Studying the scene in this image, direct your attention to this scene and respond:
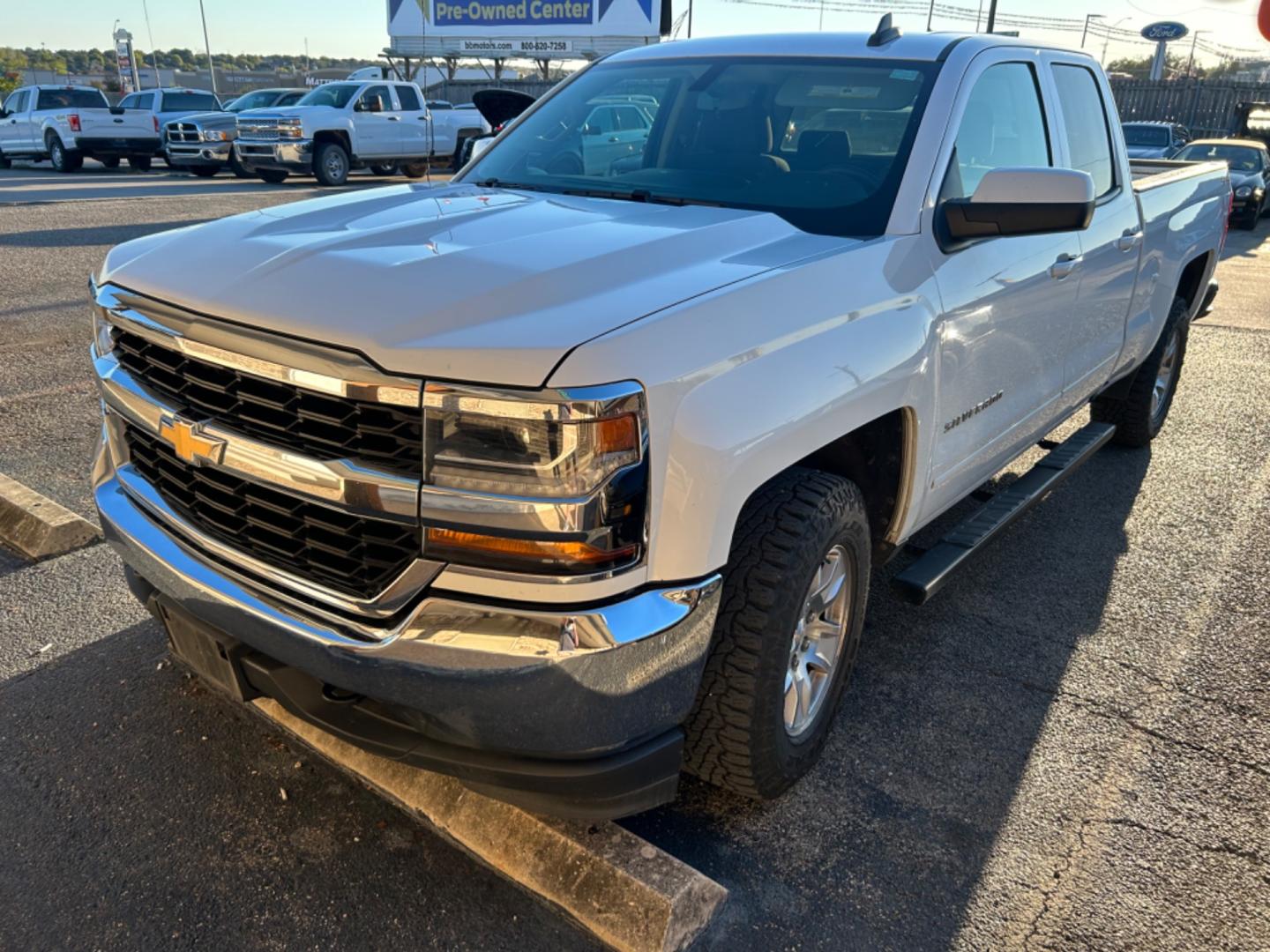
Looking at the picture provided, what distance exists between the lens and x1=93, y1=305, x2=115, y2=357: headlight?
255 centimetres

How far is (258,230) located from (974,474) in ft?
7.63

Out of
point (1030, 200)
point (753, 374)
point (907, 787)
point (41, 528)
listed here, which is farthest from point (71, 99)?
point (907, 787)

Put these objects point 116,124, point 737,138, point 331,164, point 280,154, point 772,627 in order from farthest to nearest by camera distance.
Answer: point 116,124, point 331,164, point 280,154, point 737,138, point 772,627

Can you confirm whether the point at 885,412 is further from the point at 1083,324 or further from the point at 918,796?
the point at 1083,324

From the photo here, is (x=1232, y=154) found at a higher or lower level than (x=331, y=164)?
higher

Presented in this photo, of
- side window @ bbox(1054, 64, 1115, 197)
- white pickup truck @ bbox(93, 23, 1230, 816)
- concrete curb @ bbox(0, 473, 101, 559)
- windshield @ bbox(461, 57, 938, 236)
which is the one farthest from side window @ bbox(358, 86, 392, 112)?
white pickup truck @ bbox(93, 23, 1230, 816)

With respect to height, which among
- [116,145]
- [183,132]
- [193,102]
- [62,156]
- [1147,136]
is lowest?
[62,156]

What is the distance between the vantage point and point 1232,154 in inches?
696

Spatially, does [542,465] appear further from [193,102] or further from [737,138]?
[193,102]

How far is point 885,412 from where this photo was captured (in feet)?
8.34

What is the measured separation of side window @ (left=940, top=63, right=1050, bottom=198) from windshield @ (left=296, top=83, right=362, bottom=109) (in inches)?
700

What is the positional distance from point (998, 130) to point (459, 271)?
2120 millimetres

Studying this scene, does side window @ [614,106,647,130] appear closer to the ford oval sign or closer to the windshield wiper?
the windshield wiper

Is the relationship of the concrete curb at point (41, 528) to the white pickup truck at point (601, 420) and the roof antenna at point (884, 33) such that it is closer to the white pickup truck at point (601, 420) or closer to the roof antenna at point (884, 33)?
the white pickup truck at point (601, 420)
